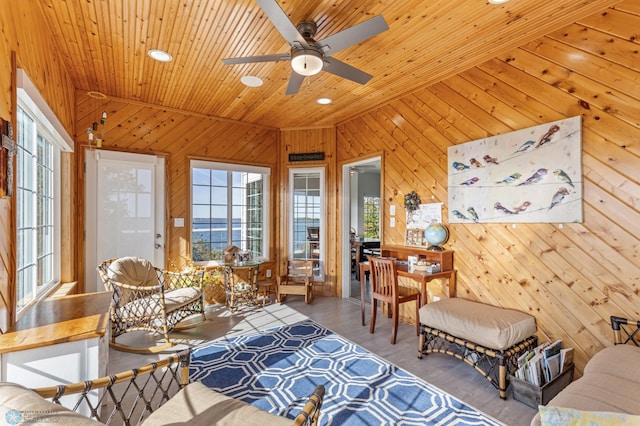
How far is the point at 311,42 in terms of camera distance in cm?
237

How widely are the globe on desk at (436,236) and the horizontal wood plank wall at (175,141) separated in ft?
9.25

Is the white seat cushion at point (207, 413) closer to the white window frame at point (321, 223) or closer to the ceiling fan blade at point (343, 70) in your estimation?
the ceiling fan blade at point (343, 70)

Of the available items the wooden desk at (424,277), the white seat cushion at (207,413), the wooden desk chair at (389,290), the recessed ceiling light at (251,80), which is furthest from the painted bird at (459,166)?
the white seat cushion at (207,413)

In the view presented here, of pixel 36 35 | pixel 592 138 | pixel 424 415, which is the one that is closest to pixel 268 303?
pixel 424 415

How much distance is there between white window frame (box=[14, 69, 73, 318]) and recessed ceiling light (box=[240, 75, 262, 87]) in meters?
1.84

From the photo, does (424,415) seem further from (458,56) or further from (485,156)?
(458,56)

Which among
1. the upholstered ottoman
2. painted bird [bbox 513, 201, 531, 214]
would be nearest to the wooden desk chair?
the upholstered ottoman

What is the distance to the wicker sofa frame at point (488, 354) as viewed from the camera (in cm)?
232

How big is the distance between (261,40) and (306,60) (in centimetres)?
73

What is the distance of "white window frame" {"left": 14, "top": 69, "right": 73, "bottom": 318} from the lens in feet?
6.86

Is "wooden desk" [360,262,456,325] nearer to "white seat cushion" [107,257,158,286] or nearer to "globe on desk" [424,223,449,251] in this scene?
"globe on desk" [424,223,449,251]

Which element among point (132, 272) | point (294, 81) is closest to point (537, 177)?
point (294, 81)

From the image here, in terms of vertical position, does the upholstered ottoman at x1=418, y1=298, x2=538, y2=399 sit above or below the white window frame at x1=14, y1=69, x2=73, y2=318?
below

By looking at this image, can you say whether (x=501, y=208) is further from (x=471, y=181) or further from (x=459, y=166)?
(x=459, y=166)
